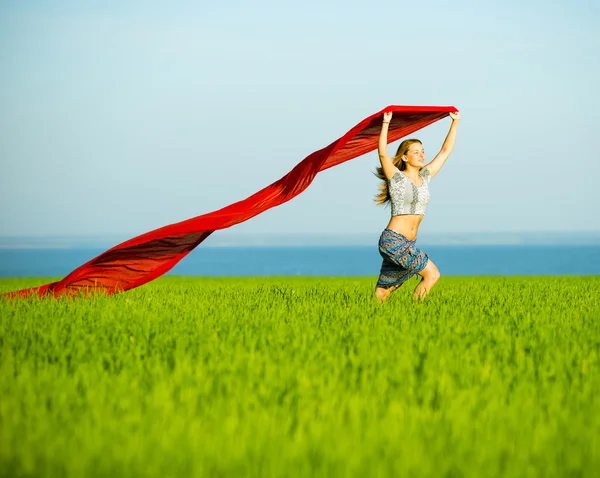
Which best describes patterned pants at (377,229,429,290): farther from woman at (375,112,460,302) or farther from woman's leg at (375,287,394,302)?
woman's leg at (375,287,394,302)

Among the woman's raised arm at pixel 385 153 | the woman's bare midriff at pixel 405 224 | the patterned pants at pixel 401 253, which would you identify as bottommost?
the patterned pants at pixel 401 253

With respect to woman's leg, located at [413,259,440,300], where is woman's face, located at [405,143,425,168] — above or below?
above

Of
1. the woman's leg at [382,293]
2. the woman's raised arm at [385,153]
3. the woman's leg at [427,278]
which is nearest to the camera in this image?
the woman's raised arm at [385,153]

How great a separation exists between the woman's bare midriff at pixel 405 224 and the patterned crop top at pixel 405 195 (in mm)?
47

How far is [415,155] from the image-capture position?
25.9 feet

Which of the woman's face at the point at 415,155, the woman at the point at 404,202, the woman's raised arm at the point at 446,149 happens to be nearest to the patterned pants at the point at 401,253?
the woman at the point at 404,202

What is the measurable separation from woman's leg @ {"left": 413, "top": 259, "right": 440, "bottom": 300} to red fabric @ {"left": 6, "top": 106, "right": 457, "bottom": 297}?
1.68 meters

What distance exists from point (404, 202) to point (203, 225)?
243 centimetres

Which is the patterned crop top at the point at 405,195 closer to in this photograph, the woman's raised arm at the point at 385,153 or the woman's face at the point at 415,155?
the woman's raised arm at the point at 385,153

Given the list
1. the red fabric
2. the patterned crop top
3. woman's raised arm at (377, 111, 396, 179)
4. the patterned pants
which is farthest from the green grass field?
the red fabric

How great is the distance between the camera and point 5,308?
7.74m

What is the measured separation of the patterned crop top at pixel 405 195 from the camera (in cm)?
783

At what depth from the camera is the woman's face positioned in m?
7.90

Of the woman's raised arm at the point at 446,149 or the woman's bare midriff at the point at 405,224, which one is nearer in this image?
the woman's bare midriff at the point at 405,224
